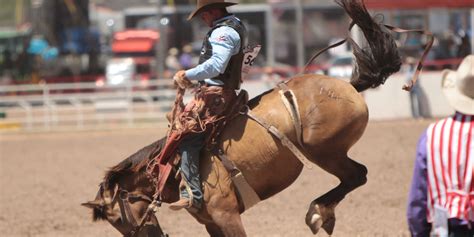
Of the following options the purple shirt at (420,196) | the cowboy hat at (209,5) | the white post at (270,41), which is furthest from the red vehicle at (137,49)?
the purple shirt at (420,196)

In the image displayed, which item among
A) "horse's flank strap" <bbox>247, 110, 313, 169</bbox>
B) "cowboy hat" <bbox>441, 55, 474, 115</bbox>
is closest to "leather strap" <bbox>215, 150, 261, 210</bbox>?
"horse's flank strap" <bbox>247, 110, 313, 169</bbox>

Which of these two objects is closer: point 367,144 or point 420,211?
point 420,211

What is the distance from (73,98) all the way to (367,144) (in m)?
8.56

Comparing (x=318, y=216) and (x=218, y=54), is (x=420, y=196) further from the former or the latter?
(x=218, y=54)

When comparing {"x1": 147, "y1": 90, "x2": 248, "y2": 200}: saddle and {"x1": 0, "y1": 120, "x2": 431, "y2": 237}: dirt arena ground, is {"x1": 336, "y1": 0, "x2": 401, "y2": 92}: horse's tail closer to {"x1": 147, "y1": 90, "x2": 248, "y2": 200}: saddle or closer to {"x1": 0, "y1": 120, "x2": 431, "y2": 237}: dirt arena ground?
{"x1": 147, "y1": 90, "x2": 248, "y2": 200}: saddle

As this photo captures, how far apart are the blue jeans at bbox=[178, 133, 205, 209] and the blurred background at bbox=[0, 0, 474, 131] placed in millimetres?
14326

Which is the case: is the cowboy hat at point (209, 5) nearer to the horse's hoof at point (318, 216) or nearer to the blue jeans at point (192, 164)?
the blue jeans at point (192, 164)

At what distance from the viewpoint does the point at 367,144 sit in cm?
1470

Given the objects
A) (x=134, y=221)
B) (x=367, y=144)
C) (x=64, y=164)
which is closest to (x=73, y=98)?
(x=64, y=164)

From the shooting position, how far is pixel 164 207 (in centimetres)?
991

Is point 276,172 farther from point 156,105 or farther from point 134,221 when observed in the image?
point 156,105

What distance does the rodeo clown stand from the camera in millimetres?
5605

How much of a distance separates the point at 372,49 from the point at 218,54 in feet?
3.31

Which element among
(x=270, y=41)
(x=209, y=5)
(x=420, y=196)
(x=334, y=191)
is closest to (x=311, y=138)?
(x=334, y=191)
